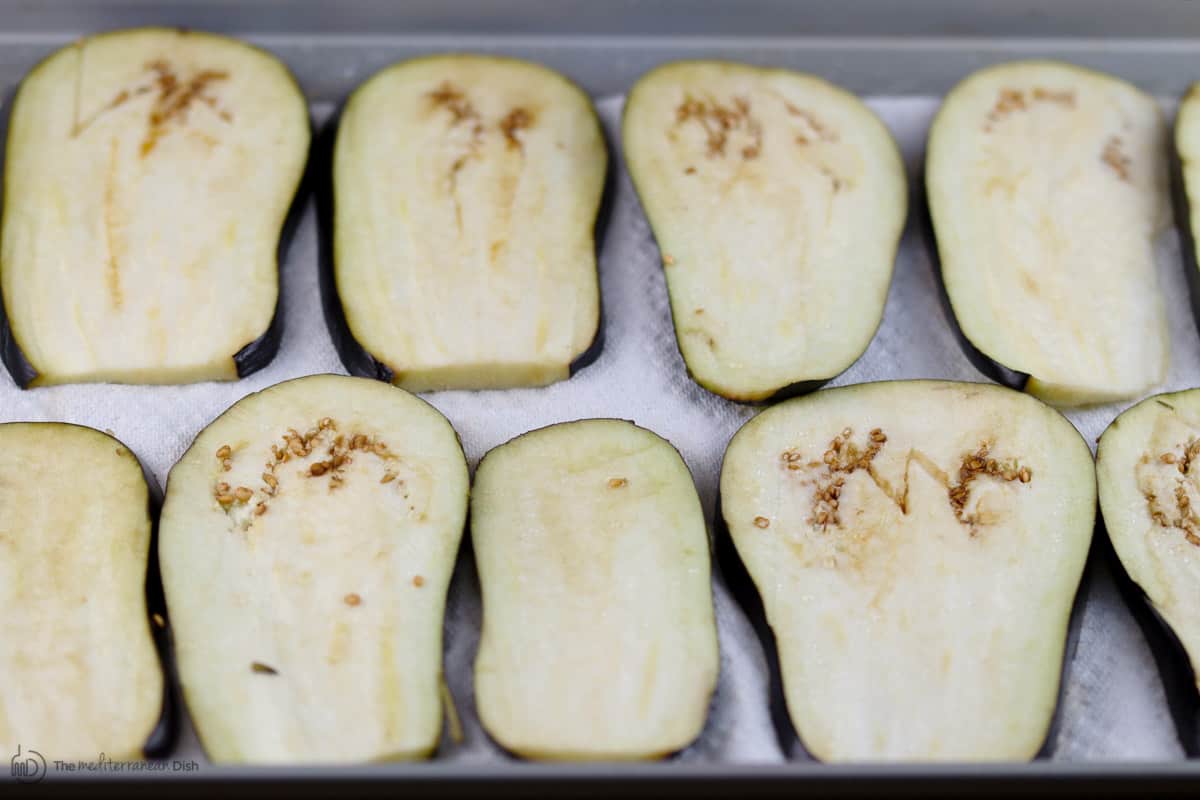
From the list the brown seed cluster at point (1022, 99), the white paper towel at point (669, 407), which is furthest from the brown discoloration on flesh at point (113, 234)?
the brown seed cluster at point (1022, 99)

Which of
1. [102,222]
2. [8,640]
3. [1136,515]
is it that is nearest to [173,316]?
[102,222]

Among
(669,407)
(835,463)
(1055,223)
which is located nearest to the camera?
(835,463)

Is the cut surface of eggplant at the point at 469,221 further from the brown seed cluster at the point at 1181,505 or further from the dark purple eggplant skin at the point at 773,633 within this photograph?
the brown seed cluster at the point at 1181,505

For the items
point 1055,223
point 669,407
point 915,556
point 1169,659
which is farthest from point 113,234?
point 1169,659

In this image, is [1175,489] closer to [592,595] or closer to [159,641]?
[592,595]

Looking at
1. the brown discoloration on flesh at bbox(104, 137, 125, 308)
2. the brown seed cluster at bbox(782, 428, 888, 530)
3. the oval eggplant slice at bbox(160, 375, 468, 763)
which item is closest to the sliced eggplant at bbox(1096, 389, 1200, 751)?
the brown seed cluster at bbox(782, 428, 888, 530)

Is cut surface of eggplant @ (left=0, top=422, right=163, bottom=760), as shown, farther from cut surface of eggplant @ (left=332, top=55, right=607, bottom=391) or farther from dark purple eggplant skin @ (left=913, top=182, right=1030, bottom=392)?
dark purple eggplant skin @ (left=913, top=182, right=1030, bottom=392)

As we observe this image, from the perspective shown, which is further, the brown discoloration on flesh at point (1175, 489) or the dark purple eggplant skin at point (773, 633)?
the brown discoloration on flesh at point (1175, 489)
